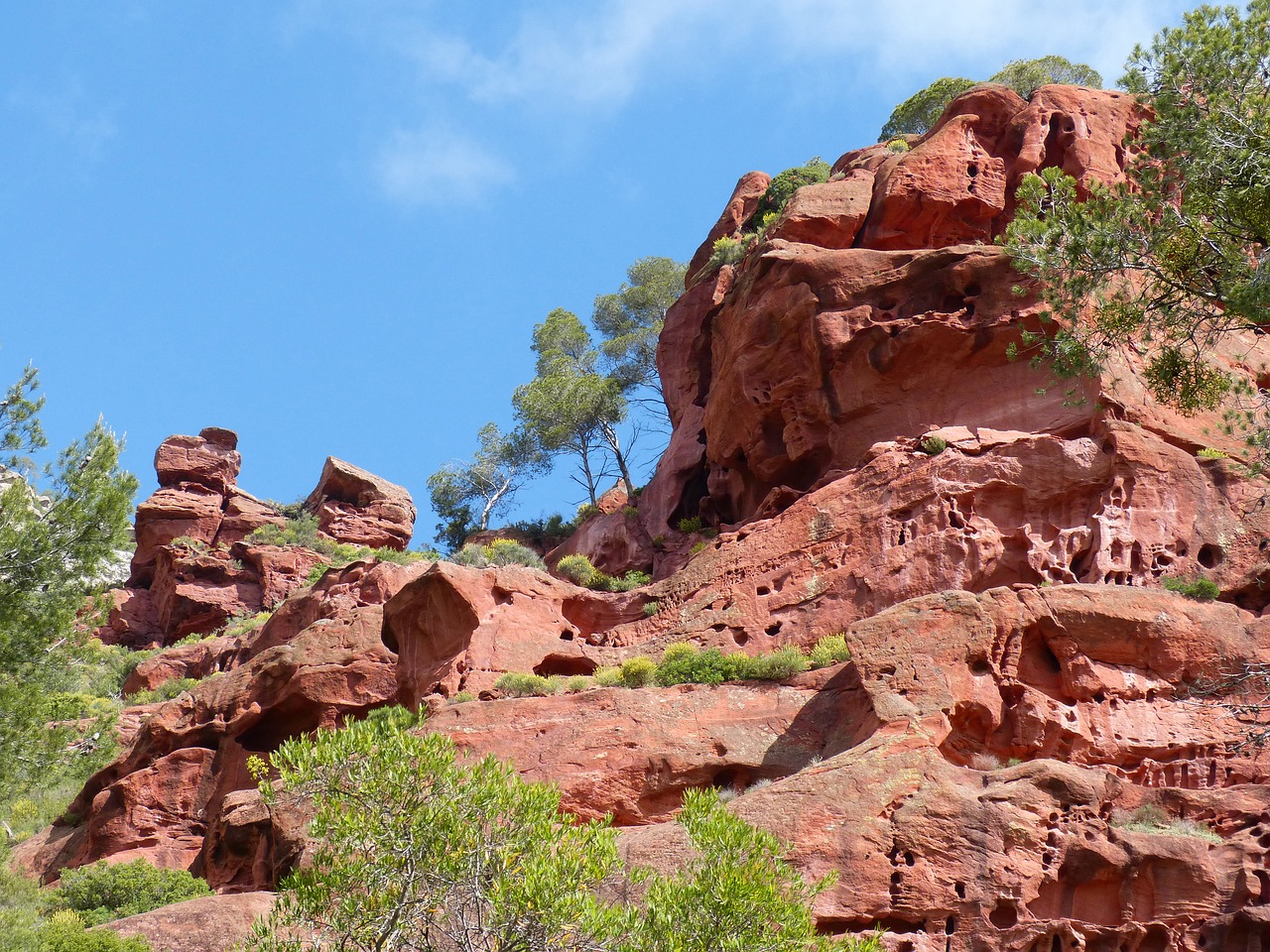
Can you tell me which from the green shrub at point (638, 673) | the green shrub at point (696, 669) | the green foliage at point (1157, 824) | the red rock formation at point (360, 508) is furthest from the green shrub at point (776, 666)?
the red rock formation at point (360, 508)

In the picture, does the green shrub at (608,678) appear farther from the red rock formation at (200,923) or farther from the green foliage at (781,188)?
the green foliage at (781,188)

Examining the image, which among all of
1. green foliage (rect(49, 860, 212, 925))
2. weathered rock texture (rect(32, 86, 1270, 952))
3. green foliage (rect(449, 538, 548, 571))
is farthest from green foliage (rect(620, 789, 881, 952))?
green foliage (rect(449, 538, 548, 571))

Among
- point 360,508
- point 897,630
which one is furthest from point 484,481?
point 897,630

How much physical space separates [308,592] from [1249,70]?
27.5 meters

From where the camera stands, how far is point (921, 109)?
5216 cm

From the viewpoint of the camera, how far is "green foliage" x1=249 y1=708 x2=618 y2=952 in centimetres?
1493

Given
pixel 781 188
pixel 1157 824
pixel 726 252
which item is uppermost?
pixel 781 188

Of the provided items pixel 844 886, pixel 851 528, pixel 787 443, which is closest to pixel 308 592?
pixel 787 443

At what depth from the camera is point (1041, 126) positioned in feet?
117

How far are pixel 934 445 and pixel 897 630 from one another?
7.07m

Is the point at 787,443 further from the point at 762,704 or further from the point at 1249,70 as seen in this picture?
the point at 1249,70

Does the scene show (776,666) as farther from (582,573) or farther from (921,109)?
(921,109)

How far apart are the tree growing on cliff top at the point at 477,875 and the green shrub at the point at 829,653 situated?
29.9 ft

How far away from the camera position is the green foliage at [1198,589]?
24.5 metres
